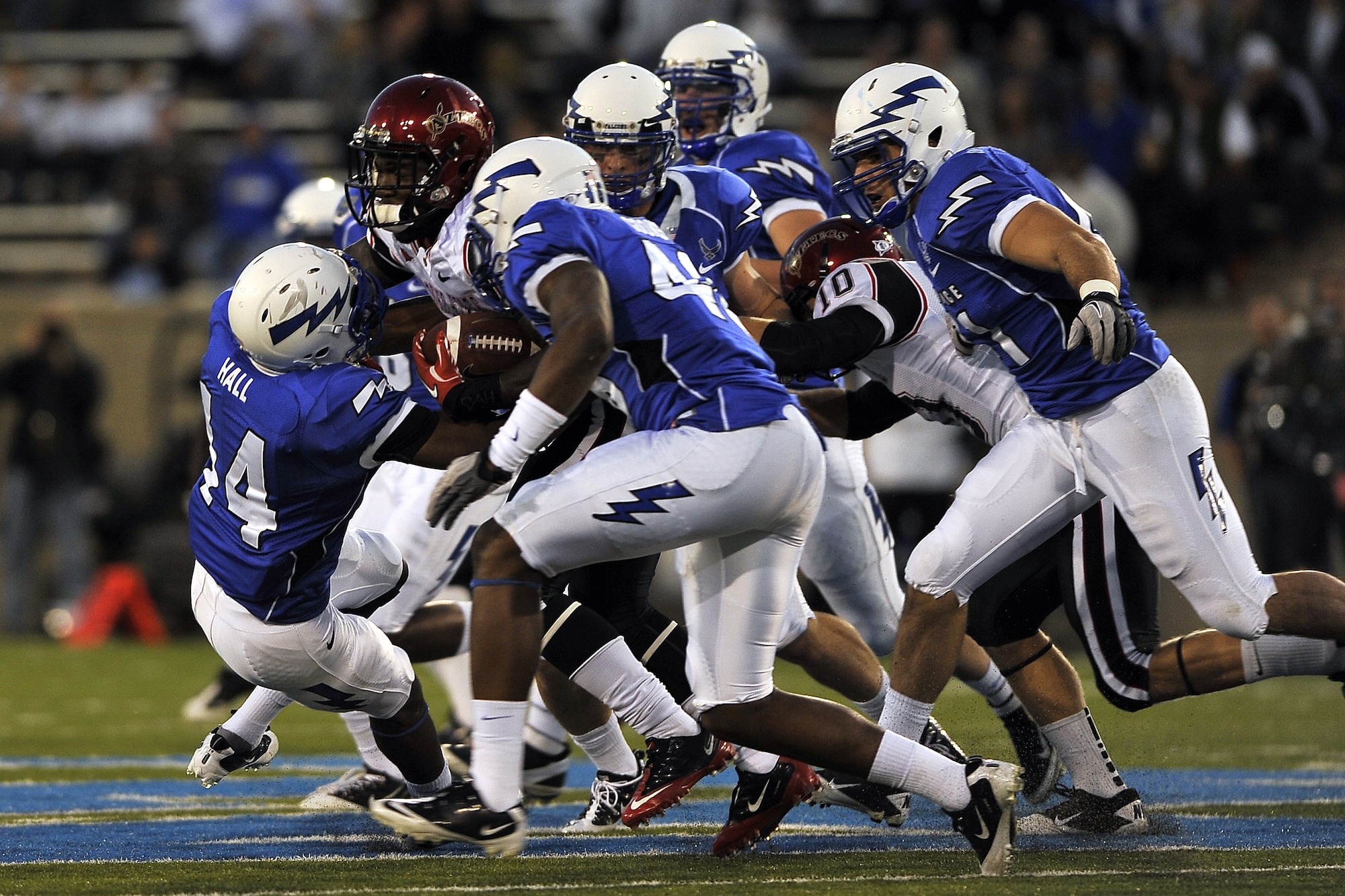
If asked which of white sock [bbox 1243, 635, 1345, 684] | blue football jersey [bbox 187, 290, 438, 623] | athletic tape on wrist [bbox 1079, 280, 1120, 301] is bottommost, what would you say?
white sock [bbox 1243, 635, 1345, 684]

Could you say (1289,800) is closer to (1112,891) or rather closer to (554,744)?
(1112,891)

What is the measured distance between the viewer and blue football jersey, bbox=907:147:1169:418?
14.1ft

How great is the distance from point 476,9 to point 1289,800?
9.01 meters

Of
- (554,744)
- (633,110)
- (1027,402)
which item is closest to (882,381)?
(1027,402)

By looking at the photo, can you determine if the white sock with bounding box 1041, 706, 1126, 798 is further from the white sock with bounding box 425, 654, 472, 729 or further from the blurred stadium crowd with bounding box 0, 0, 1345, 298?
the blurred stadium crowd with bounding box 0, 0, 1345, 298

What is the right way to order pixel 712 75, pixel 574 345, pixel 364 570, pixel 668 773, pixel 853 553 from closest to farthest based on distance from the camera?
pixel 574 345 < pixel 668 773 < pixel 364 570 < pixel 853 553 < pixel 712 75

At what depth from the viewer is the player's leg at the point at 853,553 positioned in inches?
200

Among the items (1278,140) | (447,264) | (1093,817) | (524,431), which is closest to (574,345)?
(524,431)

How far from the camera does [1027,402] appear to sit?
459cm

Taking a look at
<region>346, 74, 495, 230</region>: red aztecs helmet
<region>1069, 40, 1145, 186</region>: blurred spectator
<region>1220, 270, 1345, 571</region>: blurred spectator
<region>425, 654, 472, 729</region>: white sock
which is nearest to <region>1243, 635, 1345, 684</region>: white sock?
<region>346, 74, 495, 230</region>: red aztecs helmet

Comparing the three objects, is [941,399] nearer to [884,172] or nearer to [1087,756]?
[884,172]

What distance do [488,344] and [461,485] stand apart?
512 millimetres

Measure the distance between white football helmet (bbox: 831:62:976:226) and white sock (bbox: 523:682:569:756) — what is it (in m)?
1.79

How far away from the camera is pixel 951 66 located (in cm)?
1131
